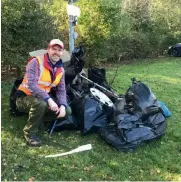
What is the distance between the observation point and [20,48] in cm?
809

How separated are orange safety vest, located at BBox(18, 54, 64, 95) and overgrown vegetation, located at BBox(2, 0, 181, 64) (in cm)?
328

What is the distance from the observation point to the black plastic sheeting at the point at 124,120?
4.75m

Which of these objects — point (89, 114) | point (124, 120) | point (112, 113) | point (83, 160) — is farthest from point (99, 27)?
Result: point (83, 160)

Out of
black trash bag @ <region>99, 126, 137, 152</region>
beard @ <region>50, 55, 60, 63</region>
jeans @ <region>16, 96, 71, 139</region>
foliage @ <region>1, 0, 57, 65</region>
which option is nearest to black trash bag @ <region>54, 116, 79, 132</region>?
jeans @ <region>16, 96, 71, 139</region>

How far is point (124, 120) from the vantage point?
496 centimetres

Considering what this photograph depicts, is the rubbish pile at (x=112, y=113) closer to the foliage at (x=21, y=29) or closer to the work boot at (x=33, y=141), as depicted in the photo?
the work boot at (x=33, y=141)

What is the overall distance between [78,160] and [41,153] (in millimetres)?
471

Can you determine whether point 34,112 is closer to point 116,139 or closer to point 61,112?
point 61,112

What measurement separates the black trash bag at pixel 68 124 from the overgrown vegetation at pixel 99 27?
10.8ft

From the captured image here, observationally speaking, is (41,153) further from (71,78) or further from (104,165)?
(71,78)

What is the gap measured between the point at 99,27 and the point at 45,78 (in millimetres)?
8367

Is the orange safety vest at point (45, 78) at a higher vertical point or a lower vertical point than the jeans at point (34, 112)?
higher

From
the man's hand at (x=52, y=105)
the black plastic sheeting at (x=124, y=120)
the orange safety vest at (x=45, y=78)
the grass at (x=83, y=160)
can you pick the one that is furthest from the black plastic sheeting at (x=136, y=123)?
the orange safety vest at (x=45, y=78)

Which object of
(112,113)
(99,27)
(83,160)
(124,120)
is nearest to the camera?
(83,160)
